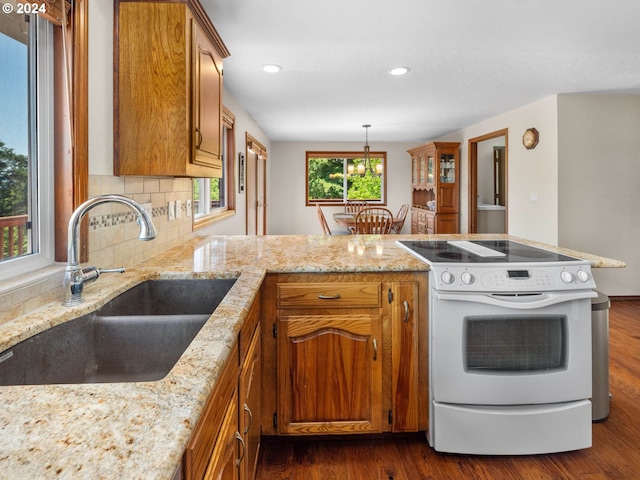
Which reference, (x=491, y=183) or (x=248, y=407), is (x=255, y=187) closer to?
(x=491, y=183)

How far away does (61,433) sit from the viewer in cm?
56

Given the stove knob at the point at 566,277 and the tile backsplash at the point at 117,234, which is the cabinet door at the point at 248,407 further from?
the stove knob at the point at 566,277

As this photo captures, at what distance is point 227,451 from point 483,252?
5.04 feet

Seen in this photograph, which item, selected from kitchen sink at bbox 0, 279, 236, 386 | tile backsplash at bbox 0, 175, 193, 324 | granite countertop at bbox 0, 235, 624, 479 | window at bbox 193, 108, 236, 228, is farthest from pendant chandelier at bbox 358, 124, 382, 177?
granite countertop at bbox 0, 235, 624, 479

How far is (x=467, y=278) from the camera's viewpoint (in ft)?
5.66

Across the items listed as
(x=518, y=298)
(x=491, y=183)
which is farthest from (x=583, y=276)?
(x=491, y=183)

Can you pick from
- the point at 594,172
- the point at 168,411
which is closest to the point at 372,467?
the point at 168,411

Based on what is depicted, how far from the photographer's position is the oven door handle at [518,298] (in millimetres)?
1704

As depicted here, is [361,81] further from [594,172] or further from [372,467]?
[372,467]

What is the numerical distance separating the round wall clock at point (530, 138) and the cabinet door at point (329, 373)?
12.4ft

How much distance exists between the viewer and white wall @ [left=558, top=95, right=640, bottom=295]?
4.30 m

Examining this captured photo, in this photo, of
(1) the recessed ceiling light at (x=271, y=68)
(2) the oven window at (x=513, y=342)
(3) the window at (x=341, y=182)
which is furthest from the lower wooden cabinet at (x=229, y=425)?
(3) the window at (x=341, y=182)

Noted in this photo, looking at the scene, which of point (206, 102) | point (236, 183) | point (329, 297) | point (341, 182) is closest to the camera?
point (329, 297)

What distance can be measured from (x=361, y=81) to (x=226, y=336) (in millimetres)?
3309
